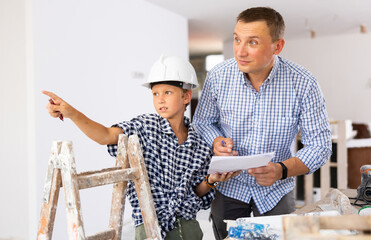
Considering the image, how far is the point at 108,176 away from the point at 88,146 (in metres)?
3.26

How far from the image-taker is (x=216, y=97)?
1.95m

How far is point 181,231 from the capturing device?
5.38ft

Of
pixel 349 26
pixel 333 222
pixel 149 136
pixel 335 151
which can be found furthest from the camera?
pixel 349 26

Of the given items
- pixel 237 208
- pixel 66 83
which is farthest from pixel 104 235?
pixel 66 83

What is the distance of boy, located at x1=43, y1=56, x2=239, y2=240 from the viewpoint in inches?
63.4

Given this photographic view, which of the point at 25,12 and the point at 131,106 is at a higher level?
the point at 25,12

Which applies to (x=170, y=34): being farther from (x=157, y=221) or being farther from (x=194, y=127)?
(x=157, y=221)

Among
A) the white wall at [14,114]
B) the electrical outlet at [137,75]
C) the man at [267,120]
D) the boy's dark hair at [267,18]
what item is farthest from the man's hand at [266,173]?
the electrical outlet at [137,75]

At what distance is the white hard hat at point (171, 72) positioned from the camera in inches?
65.7

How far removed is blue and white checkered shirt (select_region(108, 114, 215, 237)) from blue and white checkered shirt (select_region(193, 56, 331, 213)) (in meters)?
0.21

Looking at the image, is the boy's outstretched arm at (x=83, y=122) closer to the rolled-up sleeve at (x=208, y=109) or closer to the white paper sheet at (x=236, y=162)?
the white paper sheet at (x=236, y=162)

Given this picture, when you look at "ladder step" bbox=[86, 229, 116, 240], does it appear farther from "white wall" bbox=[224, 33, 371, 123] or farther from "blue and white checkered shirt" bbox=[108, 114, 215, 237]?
"white wall" bbox=[224, 33, 371, 123]

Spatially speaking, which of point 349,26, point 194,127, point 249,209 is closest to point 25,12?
point 194,127

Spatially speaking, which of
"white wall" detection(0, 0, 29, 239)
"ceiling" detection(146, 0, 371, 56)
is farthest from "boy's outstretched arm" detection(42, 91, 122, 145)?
"ceiling" detection(146, 0, 371, 56)
